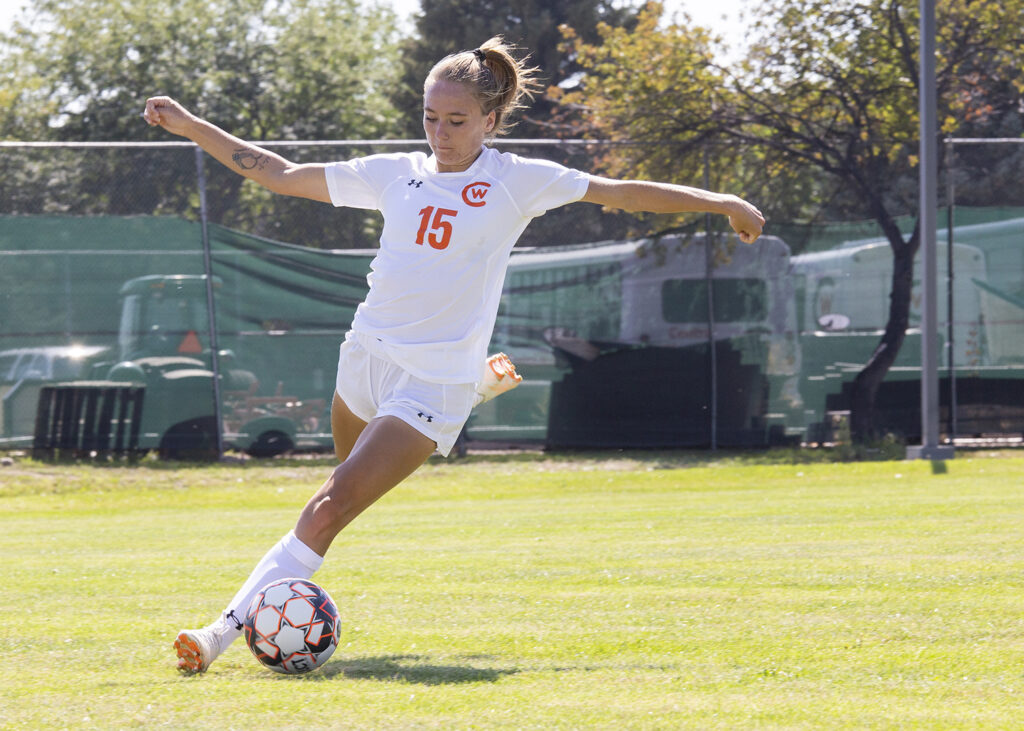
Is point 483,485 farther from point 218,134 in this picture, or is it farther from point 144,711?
point 144,711

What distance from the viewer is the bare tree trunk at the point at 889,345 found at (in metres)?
16.1

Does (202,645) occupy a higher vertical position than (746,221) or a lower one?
lower

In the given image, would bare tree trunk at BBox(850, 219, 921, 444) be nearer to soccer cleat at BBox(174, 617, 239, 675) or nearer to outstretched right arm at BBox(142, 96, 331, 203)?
outstretched right arm at BBox(142, 96, 331, 203)

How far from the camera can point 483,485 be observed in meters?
14.1

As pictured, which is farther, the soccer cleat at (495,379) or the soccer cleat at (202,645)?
the soccer cleat at (495,379)

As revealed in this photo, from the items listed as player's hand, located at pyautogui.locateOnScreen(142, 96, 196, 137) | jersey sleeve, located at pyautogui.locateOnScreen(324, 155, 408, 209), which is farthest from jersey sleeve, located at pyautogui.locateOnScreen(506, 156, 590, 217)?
player's hand, located at pyautogui.locateOnScreen(142, 96, 196, 137)

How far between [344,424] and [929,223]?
1074 cm

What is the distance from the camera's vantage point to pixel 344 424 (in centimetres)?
523

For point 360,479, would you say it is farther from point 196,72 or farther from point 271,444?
point 196,72

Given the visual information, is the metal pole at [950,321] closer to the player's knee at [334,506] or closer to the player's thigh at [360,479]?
the player's thigh at [360,479]

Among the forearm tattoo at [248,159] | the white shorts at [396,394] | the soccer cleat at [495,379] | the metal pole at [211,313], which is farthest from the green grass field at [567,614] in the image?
the metal pole at [211,313]

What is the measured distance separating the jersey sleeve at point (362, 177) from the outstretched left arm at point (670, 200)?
2.48 feet

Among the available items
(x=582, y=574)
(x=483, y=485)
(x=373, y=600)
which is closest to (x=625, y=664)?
(x=373, y=600)

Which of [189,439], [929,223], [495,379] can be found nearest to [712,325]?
[929,223]
